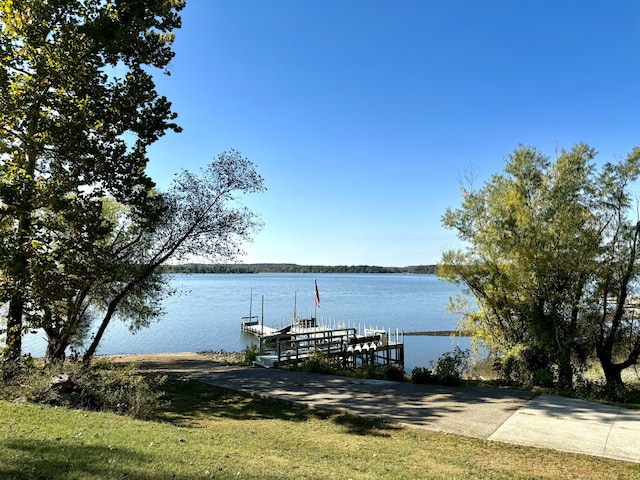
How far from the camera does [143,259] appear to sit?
54.4 ft

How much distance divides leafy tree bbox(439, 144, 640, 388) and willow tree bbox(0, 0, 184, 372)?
10.6 meters

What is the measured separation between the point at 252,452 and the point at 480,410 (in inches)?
203

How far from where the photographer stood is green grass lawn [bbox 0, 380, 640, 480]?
4547mm

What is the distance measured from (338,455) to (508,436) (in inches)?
120

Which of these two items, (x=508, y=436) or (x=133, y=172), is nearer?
(x=508, y=436)

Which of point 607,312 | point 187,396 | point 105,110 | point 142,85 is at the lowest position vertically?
point 187,396

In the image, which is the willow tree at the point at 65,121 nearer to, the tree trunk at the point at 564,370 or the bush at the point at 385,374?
the bush at the point at 385,374

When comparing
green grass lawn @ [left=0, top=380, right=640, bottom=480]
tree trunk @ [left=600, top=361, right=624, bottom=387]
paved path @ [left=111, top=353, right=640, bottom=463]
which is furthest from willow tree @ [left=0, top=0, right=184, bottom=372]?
tree trunk @ [left=600, top=361, right=624, bottom=387]

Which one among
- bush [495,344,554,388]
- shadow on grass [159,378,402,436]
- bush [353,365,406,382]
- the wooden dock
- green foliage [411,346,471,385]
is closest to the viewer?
shadow on grass [159,378,402,436]

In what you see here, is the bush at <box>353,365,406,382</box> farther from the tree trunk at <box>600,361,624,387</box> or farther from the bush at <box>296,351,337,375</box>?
the tree trunk at <box>600,361,624,387</box>

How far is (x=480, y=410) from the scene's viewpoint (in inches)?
347

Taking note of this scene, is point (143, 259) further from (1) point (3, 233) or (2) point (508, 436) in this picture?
(2) point (508, 436)

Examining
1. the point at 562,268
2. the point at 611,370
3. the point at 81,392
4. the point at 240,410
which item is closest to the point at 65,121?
the point at 81,392

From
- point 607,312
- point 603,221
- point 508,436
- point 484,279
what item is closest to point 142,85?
point 508,436
